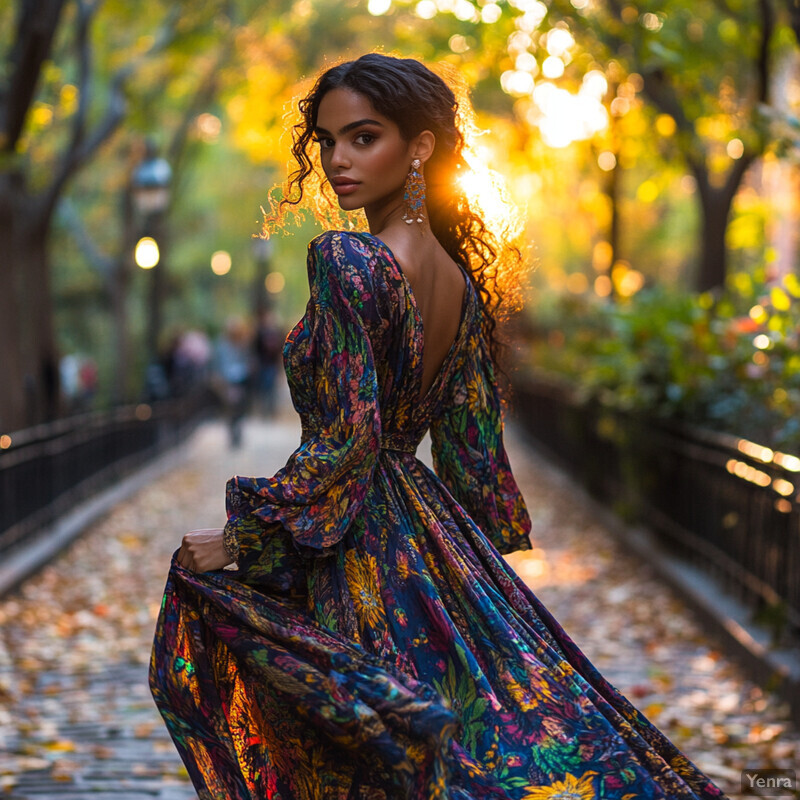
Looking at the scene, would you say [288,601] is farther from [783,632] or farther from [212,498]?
[212,498]

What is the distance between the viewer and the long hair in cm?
282

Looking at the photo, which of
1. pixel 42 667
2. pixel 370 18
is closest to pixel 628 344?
pixel 42 667

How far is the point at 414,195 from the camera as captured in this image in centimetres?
287

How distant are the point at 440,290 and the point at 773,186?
2882 cm

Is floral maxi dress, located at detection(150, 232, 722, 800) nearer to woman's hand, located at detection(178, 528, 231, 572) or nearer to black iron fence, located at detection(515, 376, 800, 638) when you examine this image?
woman's hand, located at detection(178, 528, 231, 572)

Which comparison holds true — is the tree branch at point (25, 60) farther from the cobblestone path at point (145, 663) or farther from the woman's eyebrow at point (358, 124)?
the woman's eyebrow at point (358, 124)

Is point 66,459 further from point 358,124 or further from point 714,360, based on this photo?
point 358,124

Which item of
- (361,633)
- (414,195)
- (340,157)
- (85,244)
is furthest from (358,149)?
(85,244)

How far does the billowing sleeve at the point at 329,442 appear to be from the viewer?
2551 millimetres

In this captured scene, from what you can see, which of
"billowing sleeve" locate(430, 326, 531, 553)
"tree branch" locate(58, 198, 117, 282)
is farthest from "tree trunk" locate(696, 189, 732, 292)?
"tree branch" locate(58, 198, 117, 282)

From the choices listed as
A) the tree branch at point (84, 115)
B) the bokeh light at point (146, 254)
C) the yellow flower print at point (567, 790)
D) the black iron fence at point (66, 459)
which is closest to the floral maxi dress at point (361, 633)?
the yellow flower print at point (567, 790)

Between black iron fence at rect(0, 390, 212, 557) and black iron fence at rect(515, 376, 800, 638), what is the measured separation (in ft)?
12.4

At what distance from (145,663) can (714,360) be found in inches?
166

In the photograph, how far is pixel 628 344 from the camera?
35.9 ft
